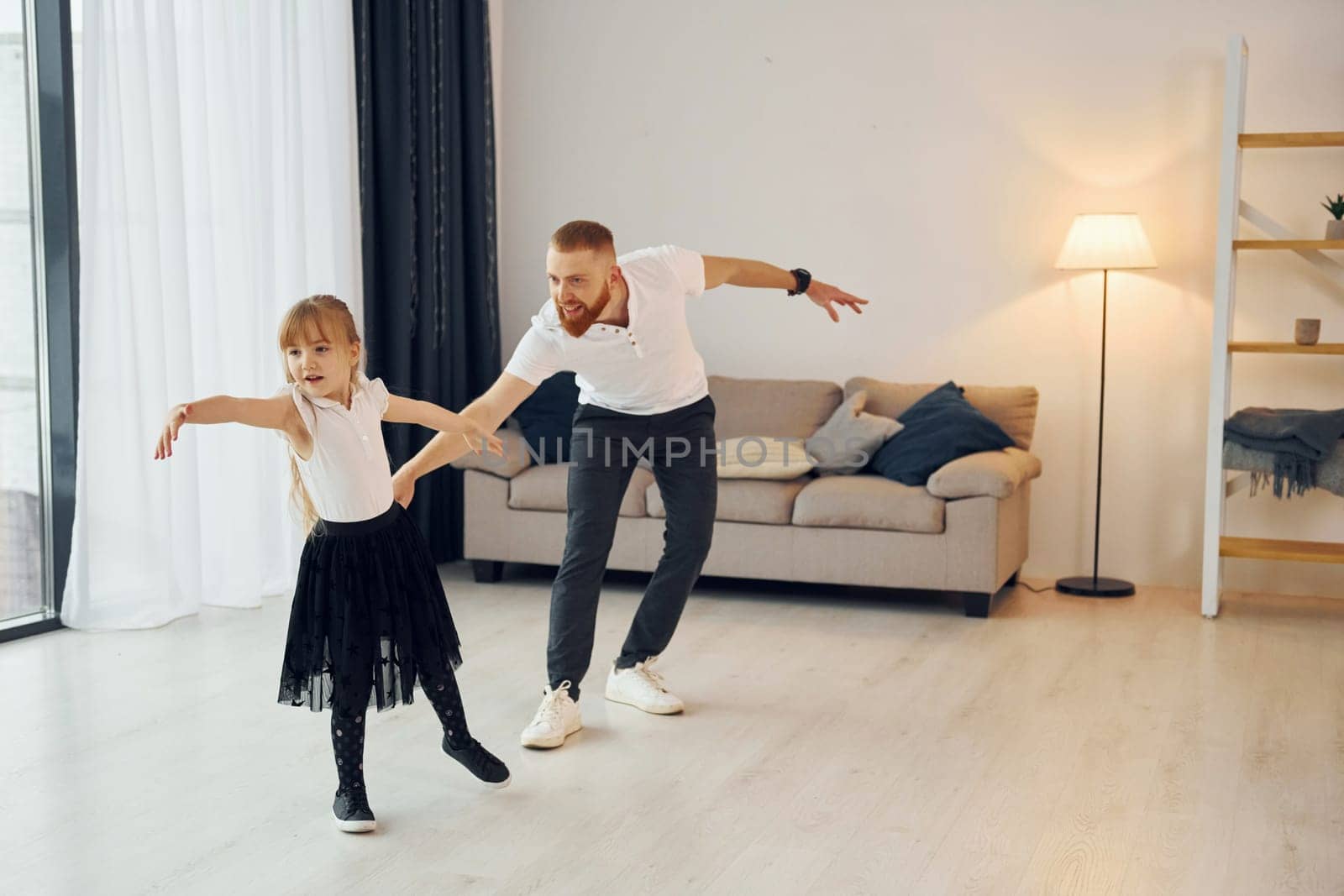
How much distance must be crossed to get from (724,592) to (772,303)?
130cm

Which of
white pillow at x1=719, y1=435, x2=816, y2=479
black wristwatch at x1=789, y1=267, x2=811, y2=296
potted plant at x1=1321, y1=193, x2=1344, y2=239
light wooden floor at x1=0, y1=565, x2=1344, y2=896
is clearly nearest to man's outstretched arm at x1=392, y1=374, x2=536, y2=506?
light wooden floor at x1=0, y1=565, x2=1344, y2=896

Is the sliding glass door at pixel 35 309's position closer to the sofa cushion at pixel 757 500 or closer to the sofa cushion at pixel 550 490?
the sofa cushion at pixel 550 490

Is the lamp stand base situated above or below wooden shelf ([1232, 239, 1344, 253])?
below

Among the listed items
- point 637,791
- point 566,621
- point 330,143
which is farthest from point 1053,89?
point 637,791

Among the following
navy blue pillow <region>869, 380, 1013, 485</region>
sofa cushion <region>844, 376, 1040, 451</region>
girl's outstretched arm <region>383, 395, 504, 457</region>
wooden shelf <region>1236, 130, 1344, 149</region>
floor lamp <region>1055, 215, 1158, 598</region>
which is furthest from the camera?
sofa cushion <region>844, 376, 1040, 451</region>

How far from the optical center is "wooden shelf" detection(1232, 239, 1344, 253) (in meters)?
4.26

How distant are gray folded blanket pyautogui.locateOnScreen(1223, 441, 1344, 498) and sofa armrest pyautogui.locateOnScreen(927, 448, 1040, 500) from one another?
26.5 inches

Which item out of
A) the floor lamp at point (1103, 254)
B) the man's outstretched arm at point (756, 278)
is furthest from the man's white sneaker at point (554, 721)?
the floor lamp at point (1103, 254)

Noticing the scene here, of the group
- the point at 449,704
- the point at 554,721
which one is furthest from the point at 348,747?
the point at 554,721

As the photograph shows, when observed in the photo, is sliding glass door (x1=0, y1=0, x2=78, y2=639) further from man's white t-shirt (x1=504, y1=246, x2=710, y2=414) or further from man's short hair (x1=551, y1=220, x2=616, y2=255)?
man's short hair (x1=551, y1=220, x2=616, y2=255)

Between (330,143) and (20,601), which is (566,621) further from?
(330,143)

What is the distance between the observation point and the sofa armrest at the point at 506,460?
4.84 m

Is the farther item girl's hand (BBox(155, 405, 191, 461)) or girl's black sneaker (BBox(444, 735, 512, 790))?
girl's black sneaker (BBox(444, 735, 512, 790))

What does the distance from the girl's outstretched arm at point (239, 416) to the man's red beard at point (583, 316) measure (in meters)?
0.63
